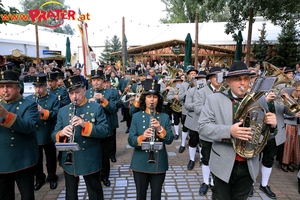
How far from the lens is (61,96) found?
6457mm

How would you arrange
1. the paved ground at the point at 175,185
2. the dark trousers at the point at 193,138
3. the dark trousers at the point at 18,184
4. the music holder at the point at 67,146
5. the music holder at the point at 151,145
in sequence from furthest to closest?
the dark trousers at the point at 193,138 → the paved ground at the point at 175,185 → the dark trousers at the point at 18,184 → the music holder at the point at 151,145 → the music holder at the point at 67,146

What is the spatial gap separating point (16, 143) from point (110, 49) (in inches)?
1241

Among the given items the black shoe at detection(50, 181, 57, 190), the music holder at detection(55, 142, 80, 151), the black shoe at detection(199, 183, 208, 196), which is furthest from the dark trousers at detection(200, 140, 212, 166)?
the black shoe at detection(50, 181, 57, 190)

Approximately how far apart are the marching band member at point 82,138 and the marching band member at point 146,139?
51 centimetres

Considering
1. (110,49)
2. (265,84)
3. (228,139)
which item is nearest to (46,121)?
(228,139)

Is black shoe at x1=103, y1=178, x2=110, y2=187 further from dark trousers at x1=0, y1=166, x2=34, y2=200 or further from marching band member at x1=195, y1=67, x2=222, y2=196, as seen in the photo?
marching band member at x1=195, y1=67, x2=222, y2=196

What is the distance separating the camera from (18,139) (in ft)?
12.1

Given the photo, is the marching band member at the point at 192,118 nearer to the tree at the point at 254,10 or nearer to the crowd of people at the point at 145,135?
the crowd of people at the point at 145,135

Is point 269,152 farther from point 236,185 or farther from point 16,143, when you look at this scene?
point 16,143

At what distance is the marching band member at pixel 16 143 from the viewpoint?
141 inches

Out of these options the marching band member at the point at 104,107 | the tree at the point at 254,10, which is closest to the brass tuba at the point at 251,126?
the marching band member at the point at 104,107

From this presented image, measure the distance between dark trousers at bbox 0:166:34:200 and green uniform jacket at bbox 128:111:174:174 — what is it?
5.31ft

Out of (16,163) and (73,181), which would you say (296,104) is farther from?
(16,163)

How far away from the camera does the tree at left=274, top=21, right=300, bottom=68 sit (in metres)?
22.1
